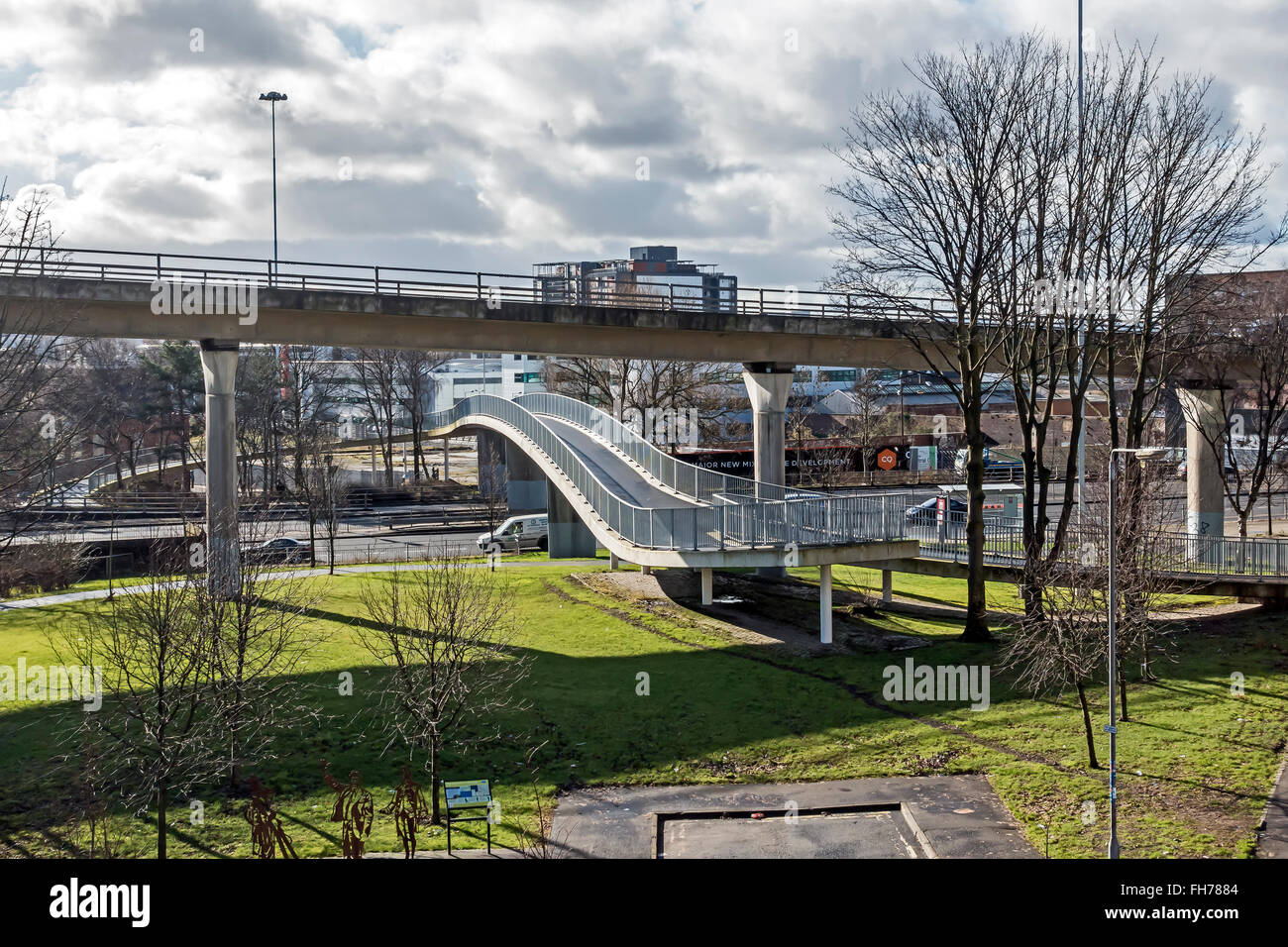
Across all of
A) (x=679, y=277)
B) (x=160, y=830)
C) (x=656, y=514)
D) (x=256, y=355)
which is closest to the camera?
(x=160, y=830)

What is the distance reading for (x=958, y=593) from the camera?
33.0 metres

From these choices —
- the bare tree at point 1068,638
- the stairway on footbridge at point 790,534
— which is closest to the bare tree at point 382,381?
the stairway on footbridge at point 790,534

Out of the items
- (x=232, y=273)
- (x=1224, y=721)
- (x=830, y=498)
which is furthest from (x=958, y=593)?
(x=232, y=273)

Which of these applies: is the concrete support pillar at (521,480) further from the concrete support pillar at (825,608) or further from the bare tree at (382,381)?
the concrete support pillar at (825,608)

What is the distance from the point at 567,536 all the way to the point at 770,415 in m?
10.2

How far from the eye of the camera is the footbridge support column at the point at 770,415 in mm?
35875

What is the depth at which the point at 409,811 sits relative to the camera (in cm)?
1576

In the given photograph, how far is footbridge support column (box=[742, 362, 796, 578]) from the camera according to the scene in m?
35.9

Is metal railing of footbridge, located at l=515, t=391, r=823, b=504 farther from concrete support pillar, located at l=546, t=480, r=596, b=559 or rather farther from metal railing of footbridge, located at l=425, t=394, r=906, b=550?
concrete support pillar, located at l=546, t=480, r=596, b=559

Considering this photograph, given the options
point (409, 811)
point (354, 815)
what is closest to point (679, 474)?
point (409, 811)

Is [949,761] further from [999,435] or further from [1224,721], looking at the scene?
[999,435]

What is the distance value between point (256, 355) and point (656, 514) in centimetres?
4732

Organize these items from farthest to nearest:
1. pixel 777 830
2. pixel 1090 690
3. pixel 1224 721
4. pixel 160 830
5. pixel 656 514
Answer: pixel 656 514, pixel 1090 690, pixel 1224 721, pixel 777 830, pixel 160 830

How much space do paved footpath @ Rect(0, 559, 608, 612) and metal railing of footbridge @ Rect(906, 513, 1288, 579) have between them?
1180cm
